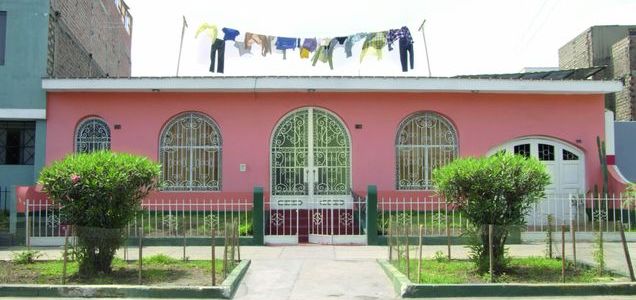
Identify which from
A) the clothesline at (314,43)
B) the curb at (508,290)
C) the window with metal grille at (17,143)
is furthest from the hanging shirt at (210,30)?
the curb at (508,290)

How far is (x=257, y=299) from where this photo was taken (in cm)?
817

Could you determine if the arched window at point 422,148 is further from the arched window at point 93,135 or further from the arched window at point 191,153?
the arched window at point 93,135

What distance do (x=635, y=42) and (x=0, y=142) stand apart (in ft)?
64.7

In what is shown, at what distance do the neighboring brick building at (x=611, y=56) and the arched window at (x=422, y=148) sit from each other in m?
8.39

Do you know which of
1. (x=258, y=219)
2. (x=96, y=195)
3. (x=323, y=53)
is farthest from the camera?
(x=323, y=53)

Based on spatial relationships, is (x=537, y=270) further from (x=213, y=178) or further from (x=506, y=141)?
(x=213, y=178)

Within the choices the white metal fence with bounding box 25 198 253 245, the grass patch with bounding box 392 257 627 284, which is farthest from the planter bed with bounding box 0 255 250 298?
the grass patch with bounding box 392 257 627 284

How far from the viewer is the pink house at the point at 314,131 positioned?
51.2 feet

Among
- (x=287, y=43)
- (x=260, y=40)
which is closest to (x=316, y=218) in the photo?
(x=287, y=43)

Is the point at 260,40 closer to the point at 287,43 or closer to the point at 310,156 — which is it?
the point at 287,43

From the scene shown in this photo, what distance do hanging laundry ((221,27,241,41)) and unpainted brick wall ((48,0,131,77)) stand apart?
4.27m

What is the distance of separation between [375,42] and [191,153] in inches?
227

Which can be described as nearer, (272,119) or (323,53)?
(272,119)

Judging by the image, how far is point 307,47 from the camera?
A: 16.7 m
